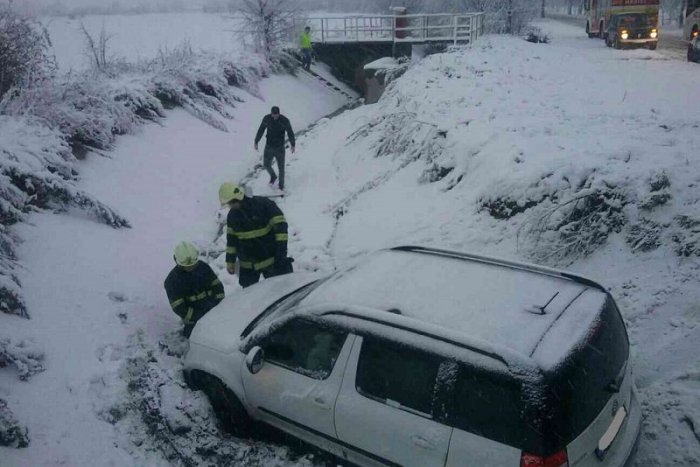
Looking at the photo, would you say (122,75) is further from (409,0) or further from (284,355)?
(409,0)

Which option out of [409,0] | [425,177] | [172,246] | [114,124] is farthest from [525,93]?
[409,0]

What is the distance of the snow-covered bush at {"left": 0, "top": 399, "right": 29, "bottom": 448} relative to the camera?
3863mm

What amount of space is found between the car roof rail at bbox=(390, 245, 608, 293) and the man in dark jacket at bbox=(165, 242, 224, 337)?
2.20m

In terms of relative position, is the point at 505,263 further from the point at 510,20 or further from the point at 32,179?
the point at 510,20

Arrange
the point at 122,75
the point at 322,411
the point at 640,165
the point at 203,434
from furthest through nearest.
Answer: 1. the point at 122,75
2. the point at 640,165
3. the point at 203,434
4. the point at 322,411

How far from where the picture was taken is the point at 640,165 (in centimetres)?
649

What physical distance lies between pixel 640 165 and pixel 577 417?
15.7ft

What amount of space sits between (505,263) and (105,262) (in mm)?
5287

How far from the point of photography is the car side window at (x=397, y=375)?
3141mm

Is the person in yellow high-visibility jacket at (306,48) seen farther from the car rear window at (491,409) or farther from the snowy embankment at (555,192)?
the car rear window at (491,409)

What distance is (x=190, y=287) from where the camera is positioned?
5.41m

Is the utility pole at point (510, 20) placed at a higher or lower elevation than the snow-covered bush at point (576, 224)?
higher

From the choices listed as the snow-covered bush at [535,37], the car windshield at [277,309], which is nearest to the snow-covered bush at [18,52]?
the car windshield at [277,309]

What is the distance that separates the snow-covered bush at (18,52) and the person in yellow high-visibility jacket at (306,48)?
45.6 feet
